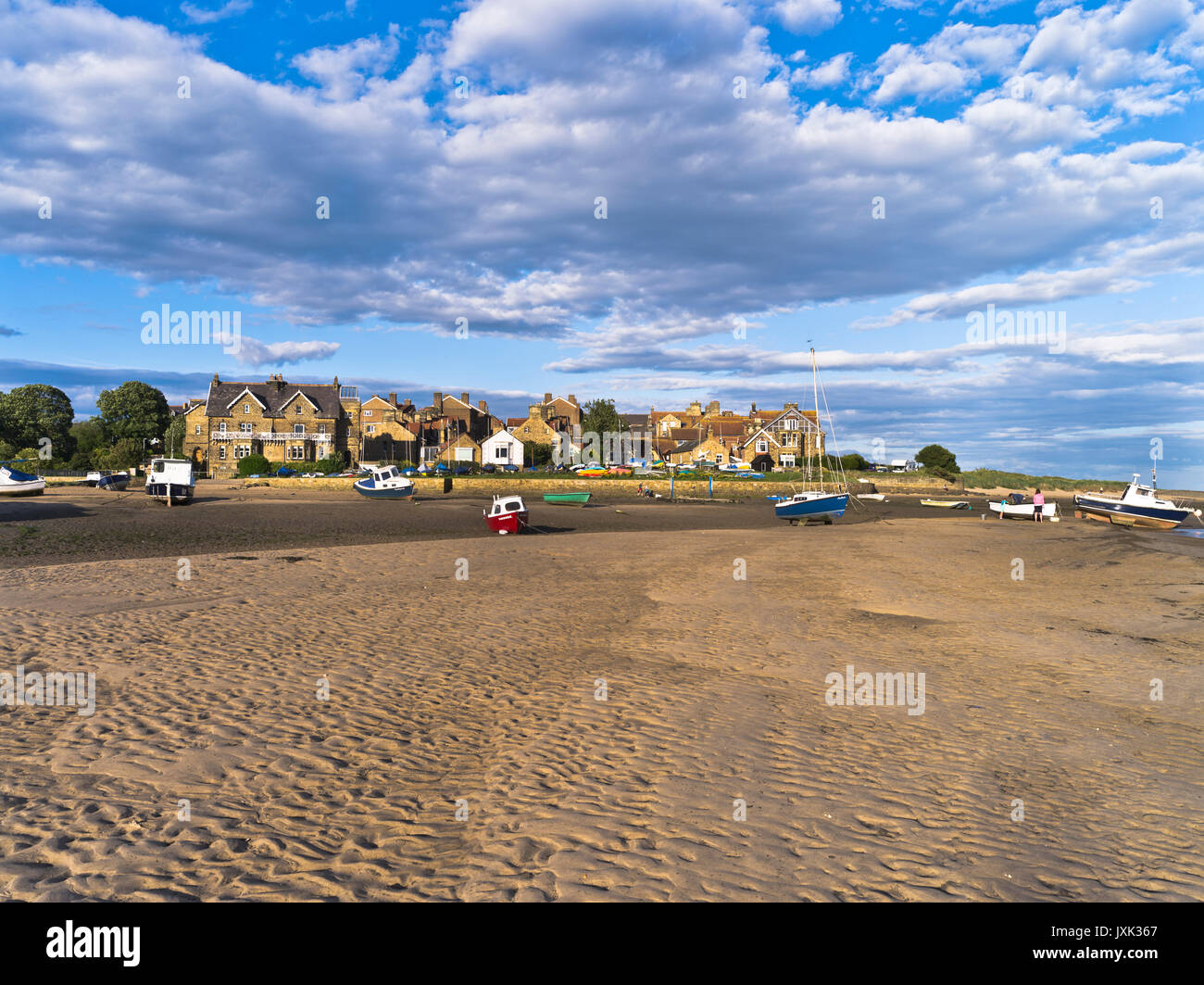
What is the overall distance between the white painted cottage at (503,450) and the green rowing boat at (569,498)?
49121 mm

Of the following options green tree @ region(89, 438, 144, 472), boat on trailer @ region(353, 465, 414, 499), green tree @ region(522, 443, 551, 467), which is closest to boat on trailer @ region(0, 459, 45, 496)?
boat on trailer @ region(353, 465, 414, 499)

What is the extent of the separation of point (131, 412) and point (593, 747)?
127 metres

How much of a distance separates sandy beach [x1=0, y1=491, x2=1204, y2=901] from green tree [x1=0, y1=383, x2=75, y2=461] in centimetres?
10760

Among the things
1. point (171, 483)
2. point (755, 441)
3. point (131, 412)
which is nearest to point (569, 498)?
point (171, 483)

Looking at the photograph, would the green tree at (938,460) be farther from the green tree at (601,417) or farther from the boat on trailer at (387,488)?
the boat on trailer at (387,488)

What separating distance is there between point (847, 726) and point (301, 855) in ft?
18.9

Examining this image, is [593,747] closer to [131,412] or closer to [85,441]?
[85,441]

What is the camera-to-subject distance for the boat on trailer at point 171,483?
155ft

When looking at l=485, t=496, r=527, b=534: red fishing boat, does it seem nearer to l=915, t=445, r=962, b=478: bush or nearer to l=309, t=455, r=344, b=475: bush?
Result: l=309, t=455, r=344, b=475: bush

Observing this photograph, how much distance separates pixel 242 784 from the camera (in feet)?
20.5

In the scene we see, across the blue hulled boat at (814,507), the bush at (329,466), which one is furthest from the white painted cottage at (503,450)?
the blue hulled boat at (814,507)
